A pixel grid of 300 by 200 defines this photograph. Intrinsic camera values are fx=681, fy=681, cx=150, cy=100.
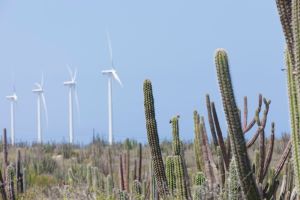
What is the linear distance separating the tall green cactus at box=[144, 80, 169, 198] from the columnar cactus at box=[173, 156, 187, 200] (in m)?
0.40

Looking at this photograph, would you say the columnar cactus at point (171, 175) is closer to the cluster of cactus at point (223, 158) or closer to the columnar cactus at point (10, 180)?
the cluster of cactus at point (223, 158)

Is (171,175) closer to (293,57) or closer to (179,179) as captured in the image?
(179,179)

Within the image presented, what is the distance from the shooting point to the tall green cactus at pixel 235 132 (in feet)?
15.2

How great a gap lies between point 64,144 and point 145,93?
2322 centimetres

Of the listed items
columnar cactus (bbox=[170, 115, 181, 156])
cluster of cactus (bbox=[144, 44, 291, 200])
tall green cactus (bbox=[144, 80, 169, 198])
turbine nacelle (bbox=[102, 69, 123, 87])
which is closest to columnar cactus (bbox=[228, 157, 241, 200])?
cluster of cactus (bbox=[144, 44, 291, 200])

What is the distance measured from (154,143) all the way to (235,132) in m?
→ 1.91

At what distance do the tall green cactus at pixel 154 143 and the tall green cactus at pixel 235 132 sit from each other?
1.81m

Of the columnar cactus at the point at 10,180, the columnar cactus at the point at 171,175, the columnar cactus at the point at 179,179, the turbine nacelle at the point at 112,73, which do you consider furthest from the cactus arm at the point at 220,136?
the turbine nacelle at the point at 112,73

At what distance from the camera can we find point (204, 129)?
21.4ft

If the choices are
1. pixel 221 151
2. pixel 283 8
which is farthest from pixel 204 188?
pixel 283 8

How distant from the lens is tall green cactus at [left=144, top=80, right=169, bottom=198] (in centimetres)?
645

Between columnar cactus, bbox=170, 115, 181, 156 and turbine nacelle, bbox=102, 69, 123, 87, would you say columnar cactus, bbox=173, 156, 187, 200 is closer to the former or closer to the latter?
columnar cactus, bbox=170, 115, 181, 156

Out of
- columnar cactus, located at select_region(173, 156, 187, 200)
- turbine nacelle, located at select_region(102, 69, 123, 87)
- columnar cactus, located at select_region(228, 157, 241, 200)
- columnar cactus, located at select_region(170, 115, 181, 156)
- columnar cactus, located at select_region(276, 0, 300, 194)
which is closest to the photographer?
columnar cactus, located at select_region(276, 0, 300, 194)

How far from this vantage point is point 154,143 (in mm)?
6461
